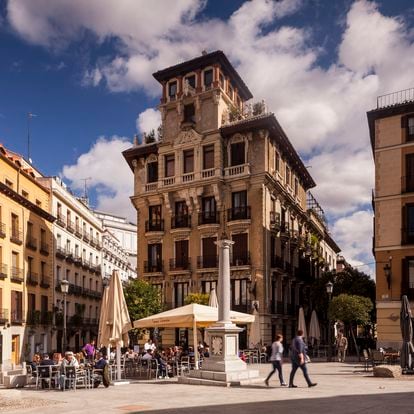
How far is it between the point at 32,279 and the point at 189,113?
57.1 feet

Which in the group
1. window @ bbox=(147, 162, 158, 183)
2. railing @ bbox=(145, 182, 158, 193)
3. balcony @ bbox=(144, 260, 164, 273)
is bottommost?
balcony @ bbox=(144, 260, 164, 273)

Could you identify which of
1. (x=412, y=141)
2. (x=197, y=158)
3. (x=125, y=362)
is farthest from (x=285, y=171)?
(x=125, y=362)

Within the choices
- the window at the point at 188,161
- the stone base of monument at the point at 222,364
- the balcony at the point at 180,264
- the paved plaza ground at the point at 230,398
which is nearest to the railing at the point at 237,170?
the window at the point at 188,161

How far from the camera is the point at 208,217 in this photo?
147 feet

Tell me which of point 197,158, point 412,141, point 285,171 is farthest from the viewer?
point 285,171

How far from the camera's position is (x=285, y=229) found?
4722 cm

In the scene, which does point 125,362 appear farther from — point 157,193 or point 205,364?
point 157,193

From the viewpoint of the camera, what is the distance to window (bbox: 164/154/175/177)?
154ft

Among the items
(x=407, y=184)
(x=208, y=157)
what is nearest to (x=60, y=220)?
(x=208, y=157)

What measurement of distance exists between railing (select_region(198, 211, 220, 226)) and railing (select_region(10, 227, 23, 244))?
1311 centimetres

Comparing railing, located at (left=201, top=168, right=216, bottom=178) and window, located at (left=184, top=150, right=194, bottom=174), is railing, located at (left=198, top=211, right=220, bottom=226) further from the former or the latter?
window, located at (left=184, top=150, right=194, bottom=174)

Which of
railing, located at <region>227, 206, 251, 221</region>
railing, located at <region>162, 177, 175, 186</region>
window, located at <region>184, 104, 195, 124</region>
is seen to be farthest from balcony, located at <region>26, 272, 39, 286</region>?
window, located at <region>184, 104, 195, 124</region>

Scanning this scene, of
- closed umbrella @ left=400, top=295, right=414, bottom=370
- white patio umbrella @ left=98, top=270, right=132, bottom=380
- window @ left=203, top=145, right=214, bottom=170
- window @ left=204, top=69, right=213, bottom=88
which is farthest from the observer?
window @ left=204, top=69, right=213, bottom=88

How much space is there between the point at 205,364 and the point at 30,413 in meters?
7.39
